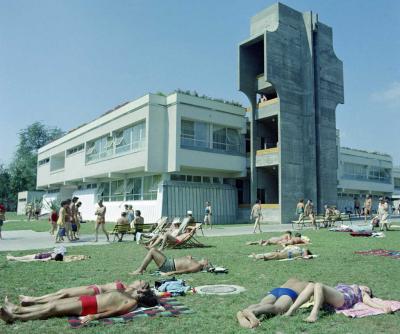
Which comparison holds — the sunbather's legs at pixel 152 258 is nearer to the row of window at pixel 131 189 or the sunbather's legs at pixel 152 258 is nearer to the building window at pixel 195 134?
the building window at pixel 195 134

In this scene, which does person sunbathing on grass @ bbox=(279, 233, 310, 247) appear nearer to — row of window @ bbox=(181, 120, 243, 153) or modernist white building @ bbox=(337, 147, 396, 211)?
row of window @ bbox=(181, 120, 243, 153)

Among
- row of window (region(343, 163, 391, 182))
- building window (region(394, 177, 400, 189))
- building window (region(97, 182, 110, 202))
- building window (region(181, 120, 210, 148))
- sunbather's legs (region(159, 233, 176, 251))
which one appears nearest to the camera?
sunbather's legs (region(159, 233, 176, 251))

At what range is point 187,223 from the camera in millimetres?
15562

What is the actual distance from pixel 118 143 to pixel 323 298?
96.7ft

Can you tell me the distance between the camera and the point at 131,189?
107 feet

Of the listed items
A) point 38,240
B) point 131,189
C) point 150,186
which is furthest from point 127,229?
point 131,189

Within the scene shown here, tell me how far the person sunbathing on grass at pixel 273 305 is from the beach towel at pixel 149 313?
2.88ft

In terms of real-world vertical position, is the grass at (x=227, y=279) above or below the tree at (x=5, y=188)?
below

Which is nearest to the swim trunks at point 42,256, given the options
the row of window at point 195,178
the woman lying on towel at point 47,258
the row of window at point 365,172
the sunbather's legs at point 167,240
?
the woman lying on towel at point 47,258

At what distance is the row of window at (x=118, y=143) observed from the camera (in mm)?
29827

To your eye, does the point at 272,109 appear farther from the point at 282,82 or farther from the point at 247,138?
the point at 247,138

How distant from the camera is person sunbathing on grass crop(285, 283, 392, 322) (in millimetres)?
4934

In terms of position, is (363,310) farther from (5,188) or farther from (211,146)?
(5,188)

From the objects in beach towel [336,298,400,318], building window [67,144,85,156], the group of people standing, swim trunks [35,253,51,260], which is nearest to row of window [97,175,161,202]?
building window [67,144,85,156]
